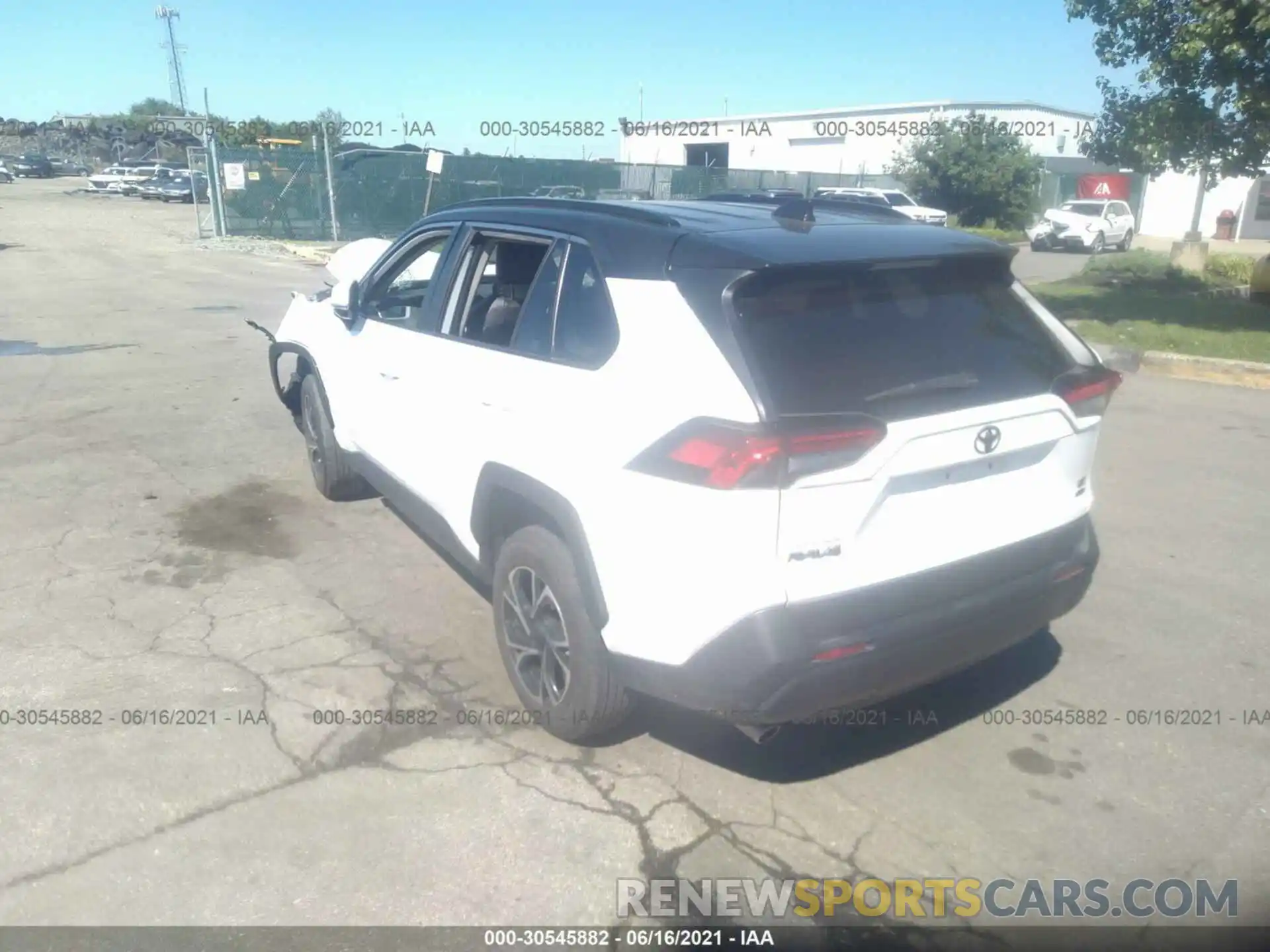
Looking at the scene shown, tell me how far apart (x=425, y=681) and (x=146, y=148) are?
84.8 metres

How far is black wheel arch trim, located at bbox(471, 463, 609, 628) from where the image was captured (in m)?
3.28

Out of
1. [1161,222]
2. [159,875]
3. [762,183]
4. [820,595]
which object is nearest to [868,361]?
[820,595]

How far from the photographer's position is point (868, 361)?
311 cm

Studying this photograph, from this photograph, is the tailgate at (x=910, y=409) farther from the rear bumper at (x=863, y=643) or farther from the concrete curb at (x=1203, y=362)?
the concrete curb at (x=1203, y=362)

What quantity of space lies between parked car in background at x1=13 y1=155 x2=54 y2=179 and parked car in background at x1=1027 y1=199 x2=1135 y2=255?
204 feet

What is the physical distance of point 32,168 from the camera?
6469cm

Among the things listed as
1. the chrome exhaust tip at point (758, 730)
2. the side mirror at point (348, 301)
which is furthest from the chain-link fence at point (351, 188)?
the chrome exhaust tip at point (758, 730)

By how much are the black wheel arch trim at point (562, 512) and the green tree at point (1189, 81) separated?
11339mm

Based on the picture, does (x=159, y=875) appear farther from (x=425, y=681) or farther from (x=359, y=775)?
(x=425, y=681)

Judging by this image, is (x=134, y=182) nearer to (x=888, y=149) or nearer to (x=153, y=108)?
(x=888, y=149)

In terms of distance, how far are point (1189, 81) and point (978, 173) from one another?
22.7 metres

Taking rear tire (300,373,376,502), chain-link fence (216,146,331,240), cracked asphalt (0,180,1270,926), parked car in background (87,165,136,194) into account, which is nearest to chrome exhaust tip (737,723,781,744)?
cracked asphalt (0,180,1270,926)

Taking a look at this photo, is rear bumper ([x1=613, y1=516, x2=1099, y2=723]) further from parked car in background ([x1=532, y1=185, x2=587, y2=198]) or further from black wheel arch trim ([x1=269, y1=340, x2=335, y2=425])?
parked car in background ([x1=532, y1=185, x2=587, y2=198])

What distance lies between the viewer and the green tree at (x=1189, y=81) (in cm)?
1159
